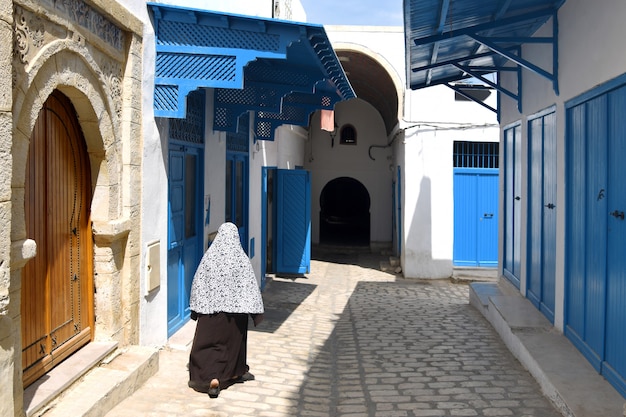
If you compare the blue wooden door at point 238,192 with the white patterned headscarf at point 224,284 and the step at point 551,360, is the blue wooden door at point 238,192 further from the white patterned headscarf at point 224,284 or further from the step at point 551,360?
the step at point 551,360

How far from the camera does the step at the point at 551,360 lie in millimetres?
4074

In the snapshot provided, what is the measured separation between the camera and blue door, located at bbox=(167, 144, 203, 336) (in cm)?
586

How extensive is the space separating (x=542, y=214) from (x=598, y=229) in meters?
1.93

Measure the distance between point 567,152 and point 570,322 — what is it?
1.55 m

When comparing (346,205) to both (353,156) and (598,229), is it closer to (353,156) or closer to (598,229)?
(353,156)

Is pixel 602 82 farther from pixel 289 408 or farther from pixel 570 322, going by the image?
pixel 289 408

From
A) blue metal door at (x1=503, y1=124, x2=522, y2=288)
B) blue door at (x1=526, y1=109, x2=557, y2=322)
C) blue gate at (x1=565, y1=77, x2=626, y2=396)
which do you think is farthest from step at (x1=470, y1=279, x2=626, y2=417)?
blue metal door at (x1=503, y1=124, x2=522, y2=288)

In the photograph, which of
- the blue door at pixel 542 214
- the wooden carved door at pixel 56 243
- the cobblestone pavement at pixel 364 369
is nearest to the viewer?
the wooden carved door at pixel 56 243

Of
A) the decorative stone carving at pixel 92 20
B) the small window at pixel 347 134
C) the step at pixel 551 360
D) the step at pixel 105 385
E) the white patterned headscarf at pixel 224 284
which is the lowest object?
the step at pixel 551 360

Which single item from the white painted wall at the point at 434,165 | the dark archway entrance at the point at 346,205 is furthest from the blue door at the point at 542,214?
the dark archway entrance at the point at 346,205

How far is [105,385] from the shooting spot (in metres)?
4.00

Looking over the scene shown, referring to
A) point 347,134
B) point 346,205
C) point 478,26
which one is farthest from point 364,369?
point 346,205

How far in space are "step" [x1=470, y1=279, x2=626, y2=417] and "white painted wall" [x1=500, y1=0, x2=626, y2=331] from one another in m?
0.32

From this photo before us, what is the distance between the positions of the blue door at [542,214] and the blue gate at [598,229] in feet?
1.92
